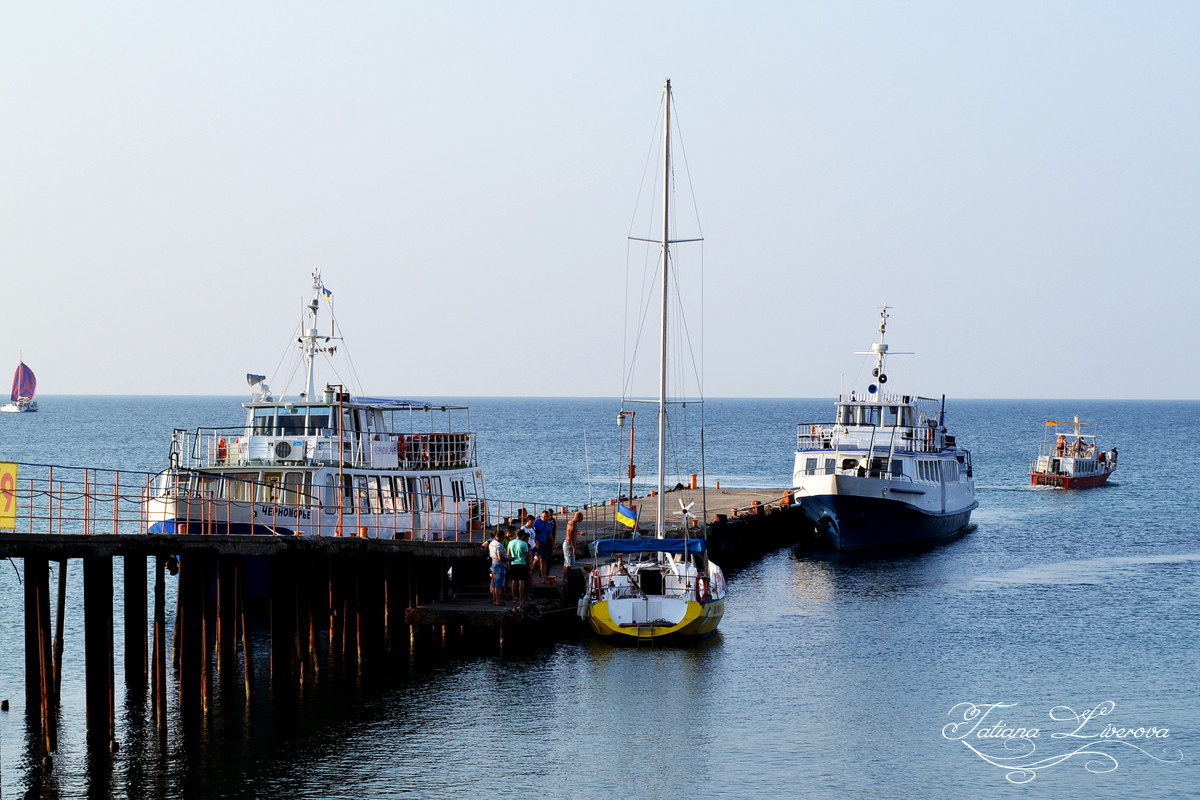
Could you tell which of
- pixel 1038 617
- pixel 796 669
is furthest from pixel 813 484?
pixel 796 669

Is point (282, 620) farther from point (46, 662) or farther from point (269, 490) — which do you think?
point (269, 490)

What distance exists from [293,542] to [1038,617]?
22.0m

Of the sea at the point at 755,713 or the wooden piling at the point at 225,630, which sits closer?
the sea at the point at 755,713

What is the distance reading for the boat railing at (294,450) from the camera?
32875 mm

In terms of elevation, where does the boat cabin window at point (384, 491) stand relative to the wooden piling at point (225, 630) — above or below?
above

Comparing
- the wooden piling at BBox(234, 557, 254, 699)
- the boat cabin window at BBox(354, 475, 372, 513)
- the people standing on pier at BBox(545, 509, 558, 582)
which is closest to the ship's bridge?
the boat cabin window at BBox(354, 475, 372, 513)

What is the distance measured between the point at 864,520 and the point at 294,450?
28.5 metres

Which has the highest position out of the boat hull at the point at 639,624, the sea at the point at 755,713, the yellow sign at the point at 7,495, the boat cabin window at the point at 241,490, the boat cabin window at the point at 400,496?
the yellow sign at the point at 7,495

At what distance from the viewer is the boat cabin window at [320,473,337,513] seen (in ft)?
109

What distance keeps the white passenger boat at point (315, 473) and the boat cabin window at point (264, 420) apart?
0.03 metres

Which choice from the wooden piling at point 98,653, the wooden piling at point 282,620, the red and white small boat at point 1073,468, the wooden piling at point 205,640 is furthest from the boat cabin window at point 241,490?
the red and white small boat at point 1073,468

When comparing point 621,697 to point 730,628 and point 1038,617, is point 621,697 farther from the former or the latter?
point 1038,617

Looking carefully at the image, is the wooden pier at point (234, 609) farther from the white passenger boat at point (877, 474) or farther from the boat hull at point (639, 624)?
the white passenger boat at point (877, 474)

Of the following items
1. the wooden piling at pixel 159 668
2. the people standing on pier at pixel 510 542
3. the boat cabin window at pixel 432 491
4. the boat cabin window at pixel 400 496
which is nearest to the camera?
the wooden piling at pixel 159 668
